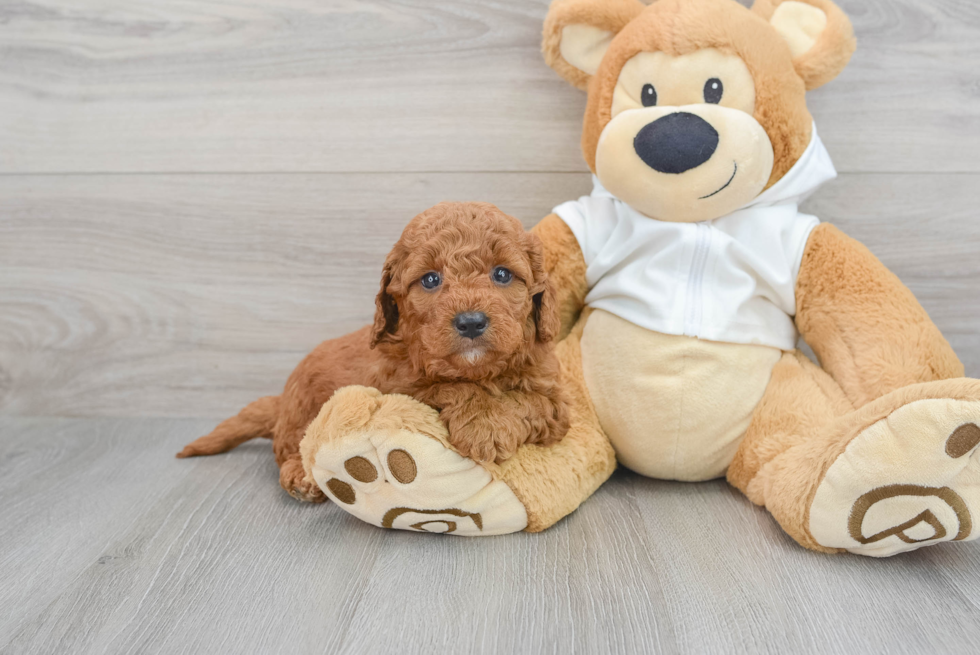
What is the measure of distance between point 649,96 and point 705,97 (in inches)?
3.1

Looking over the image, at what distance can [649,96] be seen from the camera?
100cm

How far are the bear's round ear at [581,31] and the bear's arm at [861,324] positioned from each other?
45 centimetres

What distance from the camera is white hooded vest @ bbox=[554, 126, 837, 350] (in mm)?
1018

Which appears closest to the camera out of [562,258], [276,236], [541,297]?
[541,297]

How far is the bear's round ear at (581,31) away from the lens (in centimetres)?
105

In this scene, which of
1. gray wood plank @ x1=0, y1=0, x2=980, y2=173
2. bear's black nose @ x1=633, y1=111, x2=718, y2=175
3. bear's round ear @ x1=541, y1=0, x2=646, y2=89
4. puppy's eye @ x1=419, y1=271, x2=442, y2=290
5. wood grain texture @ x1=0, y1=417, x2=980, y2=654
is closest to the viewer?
wood grain texture @ x1=0, y1=417, x2=980, y2=654

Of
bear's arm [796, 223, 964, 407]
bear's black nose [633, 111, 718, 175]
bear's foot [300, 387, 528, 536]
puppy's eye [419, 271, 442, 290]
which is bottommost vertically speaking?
bear's foot [300, 387, 528, 536]

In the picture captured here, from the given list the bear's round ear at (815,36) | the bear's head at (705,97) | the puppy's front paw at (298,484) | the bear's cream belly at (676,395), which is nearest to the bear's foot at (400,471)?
the puppy's front paw at (298,484)

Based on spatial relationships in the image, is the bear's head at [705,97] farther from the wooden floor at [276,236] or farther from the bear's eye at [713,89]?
the wooden floor at [276,236]

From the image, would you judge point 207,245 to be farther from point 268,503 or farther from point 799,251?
point 799,251

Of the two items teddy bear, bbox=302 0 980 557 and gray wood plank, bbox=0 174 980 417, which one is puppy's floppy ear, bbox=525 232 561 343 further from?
gray wood plank, bbox=0 174 980 417

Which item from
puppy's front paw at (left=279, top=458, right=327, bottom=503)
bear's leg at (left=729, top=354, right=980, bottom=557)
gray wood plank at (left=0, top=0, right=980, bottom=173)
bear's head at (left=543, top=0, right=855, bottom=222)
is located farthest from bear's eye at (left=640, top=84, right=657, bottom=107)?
puppy's front paw at (left=279, top=458, right=327, bottom=503)

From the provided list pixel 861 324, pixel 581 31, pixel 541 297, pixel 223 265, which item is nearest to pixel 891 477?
pixel 861 324

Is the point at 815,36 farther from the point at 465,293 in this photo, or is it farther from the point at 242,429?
the point at 242,429
